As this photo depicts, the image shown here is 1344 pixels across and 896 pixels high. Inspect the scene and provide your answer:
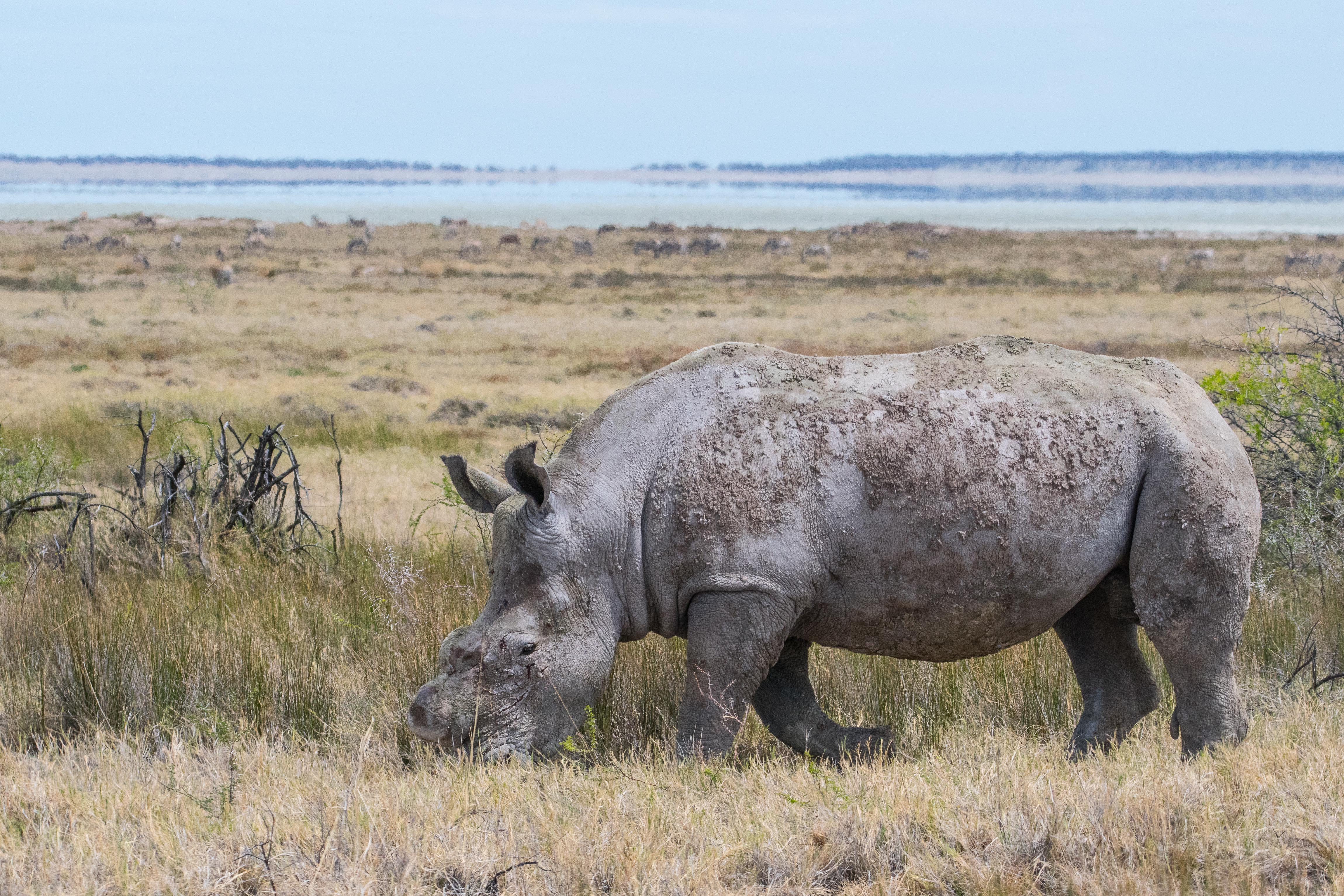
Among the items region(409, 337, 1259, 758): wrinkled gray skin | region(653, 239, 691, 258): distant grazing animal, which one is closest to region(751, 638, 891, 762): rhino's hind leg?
region(409, 337, 1259, 758): wrinkled gray skin

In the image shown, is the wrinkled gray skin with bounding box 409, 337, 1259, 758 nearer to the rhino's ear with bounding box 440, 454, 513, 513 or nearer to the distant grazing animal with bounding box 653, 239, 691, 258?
the rhino's ear with bounding box 440, 454, 513, 513

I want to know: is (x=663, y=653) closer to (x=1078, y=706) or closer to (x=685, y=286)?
(x=1078, y=706)

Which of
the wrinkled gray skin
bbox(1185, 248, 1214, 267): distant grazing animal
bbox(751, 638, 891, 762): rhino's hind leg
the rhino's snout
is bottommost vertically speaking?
bbox(1185, 248, 1214, 267): distant grazing animal

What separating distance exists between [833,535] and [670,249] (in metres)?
61.0

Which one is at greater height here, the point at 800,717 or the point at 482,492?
the point at 482,492

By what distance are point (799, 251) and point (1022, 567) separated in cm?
6672

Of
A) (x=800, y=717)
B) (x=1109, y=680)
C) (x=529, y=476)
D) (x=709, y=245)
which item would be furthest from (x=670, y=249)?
(x=529, y=476)

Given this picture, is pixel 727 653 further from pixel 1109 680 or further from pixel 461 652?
pixel 1109 680

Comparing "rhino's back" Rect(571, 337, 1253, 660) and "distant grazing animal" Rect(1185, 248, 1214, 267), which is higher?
"rhino's back" Rect(571, 337, 1253, 660)

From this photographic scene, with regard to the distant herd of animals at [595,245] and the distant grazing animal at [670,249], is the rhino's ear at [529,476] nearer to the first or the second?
the distant herd of animals at [595,245]

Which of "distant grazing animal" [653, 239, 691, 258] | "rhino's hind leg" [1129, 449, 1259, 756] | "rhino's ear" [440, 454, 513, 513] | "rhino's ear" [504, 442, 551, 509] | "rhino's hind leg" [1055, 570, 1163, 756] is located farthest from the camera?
"distant grazing animal" [653, 239, 691, 258]

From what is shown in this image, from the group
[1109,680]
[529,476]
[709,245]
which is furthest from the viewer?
[709,245]

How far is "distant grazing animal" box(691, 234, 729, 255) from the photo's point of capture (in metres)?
68.0

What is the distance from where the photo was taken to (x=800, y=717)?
16.5ft
